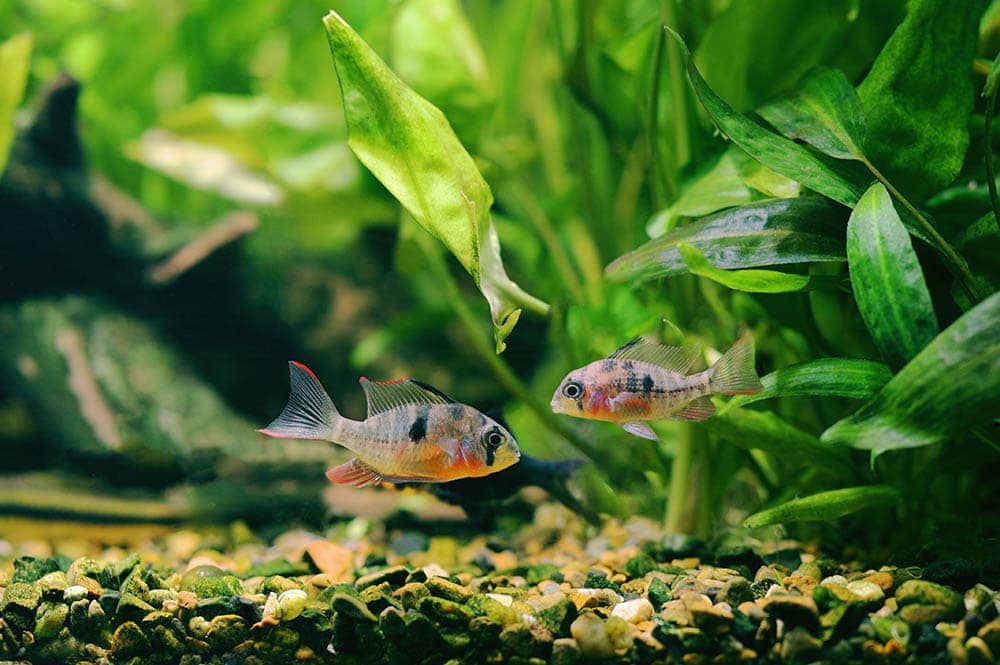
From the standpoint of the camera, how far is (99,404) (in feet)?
12.1

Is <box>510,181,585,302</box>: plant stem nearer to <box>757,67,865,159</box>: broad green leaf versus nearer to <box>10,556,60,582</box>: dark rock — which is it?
<box>757,67,865,159</box>: broad green leaf

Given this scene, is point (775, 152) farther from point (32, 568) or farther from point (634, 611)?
point (32, 568)

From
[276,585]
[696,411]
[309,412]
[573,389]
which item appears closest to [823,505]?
[696,411]

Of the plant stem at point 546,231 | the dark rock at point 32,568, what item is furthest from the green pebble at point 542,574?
the dark rock at point 32,568

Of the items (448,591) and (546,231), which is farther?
(546,231)

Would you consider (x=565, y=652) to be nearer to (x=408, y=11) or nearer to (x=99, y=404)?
(x=408, y=11)

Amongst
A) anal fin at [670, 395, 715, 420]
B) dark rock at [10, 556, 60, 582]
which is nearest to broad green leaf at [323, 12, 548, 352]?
anal fin at [670, 395, 715, 420]

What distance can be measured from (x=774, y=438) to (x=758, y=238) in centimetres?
55

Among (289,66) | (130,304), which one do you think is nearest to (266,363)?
(130,304)

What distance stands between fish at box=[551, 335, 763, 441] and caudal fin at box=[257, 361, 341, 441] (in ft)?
1.63

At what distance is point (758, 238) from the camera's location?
1.94 meters

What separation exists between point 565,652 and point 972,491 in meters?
1.61

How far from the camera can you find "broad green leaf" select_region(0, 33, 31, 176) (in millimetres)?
3090

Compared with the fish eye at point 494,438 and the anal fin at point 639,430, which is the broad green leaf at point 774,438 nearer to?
the anal fin at point 639,430
